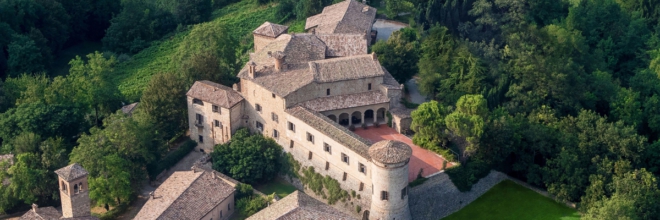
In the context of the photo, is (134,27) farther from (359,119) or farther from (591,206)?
(591,206)

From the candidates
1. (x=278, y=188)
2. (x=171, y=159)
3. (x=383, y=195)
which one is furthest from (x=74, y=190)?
(x=383, y=195)

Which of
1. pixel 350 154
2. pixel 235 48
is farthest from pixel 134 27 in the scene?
pixel 350 154

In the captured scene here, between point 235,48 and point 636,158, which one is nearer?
point 636,158

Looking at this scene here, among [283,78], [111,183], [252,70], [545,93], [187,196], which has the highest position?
[252,70]

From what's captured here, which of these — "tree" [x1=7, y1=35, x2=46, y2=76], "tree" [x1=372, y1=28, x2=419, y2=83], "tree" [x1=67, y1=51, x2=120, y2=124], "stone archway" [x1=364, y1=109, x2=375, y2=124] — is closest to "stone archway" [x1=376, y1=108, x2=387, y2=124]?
"stone archway" [x1=364, y1=109, x2=375, y2=124]

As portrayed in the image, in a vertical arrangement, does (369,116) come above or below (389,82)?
below

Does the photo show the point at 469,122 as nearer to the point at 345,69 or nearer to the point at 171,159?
the point at 345,69

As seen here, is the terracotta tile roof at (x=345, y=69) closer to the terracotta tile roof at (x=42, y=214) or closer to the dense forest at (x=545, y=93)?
the dense forest at (x=545, y=93)
